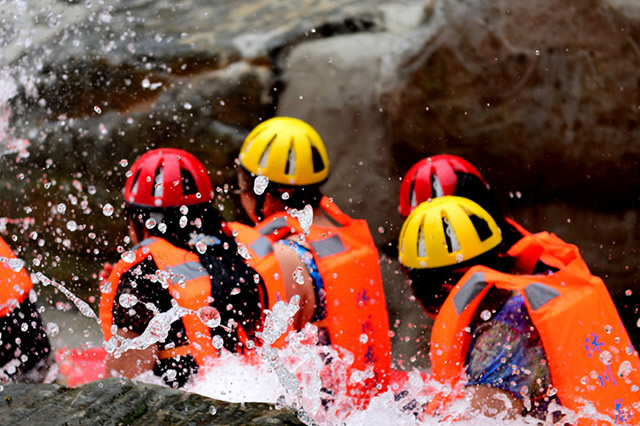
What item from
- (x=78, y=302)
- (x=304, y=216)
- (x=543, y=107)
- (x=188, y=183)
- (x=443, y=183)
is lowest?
(x=543, y=107)

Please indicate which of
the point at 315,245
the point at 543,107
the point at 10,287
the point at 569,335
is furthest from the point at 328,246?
the point at 543,107

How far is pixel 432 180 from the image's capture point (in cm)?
388

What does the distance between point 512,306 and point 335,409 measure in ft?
2.83

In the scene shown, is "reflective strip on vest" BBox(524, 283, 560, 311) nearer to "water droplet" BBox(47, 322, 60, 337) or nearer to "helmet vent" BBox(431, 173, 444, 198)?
"helmet vent" BBox(431, 173, 444, 198)

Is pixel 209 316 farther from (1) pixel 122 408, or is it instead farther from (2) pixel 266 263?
(1) pixel 122 408

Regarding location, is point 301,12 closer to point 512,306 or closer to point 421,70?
point 421,70

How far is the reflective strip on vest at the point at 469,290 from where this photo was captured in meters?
2.57

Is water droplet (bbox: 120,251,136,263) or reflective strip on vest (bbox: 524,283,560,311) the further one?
water droplet (bbox: 120,251,136,263)

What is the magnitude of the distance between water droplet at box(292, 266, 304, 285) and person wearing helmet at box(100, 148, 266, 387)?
0.42ft

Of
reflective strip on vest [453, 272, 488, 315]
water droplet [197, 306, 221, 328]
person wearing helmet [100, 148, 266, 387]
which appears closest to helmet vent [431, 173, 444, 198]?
person wearing helmet [100, 148, 266, 387]

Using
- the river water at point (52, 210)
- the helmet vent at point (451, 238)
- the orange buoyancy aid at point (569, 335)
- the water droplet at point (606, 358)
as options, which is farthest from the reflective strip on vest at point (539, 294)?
the river water at point (52, 210)

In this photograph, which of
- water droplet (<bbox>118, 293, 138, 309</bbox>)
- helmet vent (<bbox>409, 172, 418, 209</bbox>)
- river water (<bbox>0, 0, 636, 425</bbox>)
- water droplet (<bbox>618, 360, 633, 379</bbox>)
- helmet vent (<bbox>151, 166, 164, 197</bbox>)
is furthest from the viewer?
river water (<bbox>0, 0, 636, 425</bbox>)

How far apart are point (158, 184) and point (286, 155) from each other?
644mm

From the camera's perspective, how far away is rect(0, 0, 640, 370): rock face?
15.4ft
